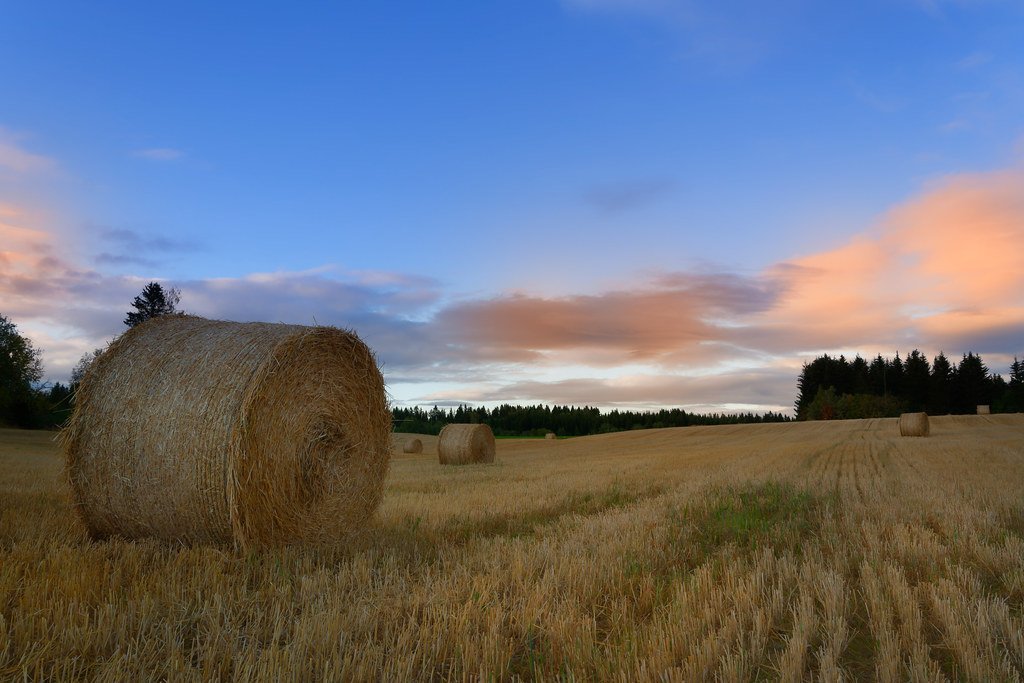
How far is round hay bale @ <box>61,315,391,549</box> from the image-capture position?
6359 mm

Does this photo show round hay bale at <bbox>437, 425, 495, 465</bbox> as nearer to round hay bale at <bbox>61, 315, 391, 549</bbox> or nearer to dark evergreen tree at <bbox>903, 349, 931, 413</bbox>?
round hay bale at <bbox>61, 315, 391, 549</bbox>

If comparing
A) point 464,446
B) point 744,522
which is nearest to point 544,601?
point 744,522

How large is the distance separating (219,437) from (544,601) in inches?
147

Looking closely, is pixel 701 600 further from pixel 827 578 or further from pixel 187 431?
pixel 187 431

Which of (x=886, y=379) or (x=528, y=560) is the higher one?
(x=886, y=379)

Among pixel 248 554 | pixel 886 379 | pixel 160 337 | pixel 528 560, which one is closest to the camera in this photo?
pixel 528 560

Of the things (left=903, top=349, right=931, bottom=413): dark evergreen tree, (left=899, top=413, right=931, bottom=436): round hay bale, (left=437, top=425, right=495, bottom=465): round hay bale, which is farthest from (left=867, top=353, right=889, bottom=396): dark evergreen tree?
(left=437, top=425, right=495, bottom=465): round hay bale

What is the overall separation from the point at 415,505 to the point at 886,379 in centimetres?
9978

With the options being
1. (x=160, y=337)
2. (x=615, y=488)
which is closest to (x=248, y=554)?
(x=160, y=337)

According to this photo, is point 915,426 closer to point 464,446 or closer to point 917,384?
point 464,446

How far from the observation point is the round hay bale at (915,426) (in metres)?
33.6

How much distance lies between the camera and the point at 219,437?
6.34m

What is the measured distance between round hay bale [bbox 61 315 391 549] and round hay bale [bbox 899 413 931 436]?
112 feet

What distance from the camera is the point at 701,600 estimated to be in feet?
14.2
